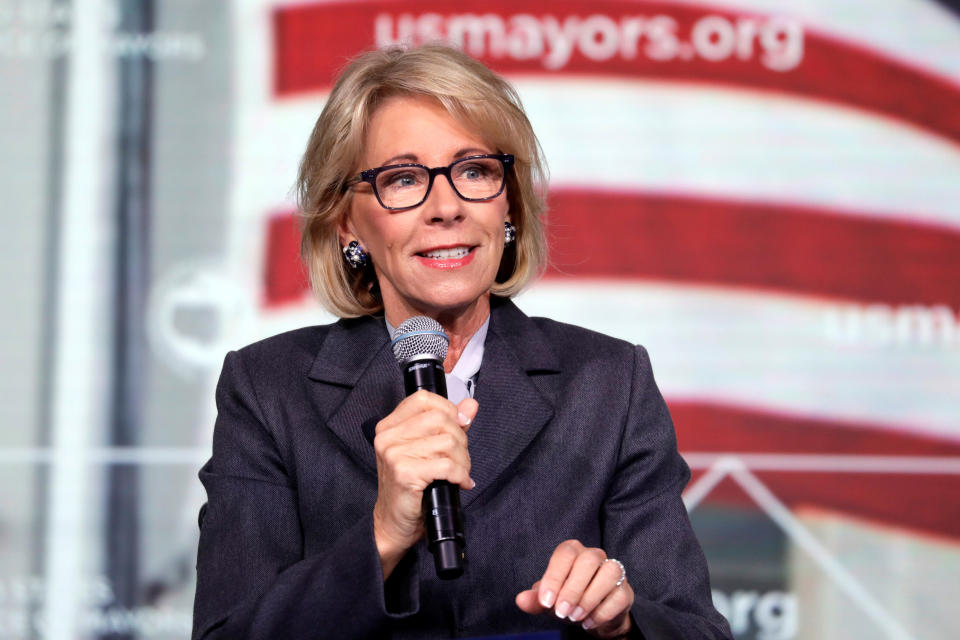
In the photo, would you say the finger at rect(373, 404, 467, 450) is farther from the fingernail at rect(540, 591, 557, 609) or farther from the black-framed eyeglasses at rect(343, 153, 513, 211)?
the black-framed eyeglasses at rect(343, 153, 513, 211)

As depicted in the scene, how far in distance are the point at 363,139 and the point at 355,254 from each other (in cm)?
21

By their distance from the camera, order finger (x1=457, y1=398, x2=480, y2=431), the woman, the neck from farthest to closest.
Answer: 1. the neck
2. the woman
3. finger (x1=457, y1=398, x2=480, y2=431)

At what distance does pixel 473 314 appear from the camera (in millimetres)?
1731

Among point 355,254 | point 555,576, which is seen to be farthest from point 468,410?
point 355,254

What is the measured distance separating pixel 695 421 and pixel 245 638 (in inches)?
69.6

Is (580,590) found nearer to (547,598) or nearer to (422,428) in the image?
(547,598)

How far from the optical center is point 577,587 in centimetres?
121

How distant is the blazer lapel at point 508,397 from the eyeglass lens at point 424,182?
0.26 meters

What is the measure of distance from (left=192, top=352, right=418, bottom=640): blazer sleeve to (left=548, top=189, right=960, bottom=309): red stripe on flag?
146 centimetres

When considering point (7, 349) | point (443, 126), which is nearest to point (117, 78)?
point (7, 349)

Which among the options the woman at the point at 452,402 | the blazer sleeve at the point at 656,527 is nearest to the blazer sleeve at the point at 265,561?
the woman at the point at 452,402

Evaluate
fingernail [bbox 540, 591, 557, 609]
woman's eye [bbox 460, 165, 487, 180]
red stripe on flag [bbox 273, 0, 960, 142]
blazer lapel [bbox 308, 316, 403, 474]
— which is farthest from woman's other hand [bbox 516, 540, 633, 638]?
red stripe on flag [bbox 273, 0, 960, 142]

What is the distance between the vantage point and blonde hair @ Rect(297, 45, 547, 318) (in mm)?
1632

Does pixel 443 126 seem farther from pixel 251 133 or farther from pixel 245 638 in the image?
pixel 251 133
